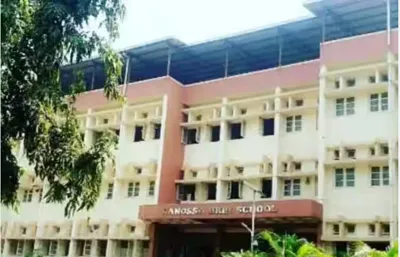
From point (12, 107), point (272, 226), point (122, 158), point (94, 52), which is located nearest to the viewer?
point (12, 107)

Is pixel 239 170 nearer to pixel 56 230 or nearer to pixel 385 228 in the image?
pixel 385 228

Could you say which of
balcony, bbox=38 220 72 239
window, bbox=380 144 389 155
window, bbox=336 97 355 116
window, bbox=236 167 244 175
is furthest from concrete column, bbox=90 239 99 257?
window, bbox=380 144 389 155

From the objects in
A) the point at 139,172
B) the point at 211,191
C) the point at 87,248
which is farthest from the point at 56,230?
the point at 211,191

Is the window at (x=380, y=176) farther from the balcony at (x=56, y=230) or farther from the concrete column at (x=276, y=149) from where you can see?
the balcony at (x=56, y=230)

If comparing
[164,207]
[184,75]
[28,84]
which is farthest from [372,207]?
[28,84]

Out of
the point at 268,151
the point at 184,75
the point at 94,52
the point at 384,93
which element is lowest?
the point at 94,52

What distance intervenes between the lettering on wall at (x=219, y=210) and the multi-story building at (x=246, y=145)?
0.11 feet

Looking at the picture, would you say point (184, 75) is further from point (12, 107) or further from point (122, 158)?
point (12, 107)

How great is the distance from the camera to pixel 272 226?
19547 mm

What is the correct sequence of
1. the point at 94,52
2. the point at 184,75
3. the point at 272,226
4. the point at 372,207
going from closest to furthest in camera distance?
the point at 94,52 < the point at 372,207 < the point at 272,226 < the point at 184,75

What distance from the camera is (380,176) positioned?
17.7m

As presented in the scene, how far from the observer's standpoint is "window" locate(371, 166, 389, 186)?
57.5 ft

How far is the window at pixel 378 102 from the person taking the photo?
18109 mm

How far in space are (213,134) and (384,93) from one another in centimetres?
676
